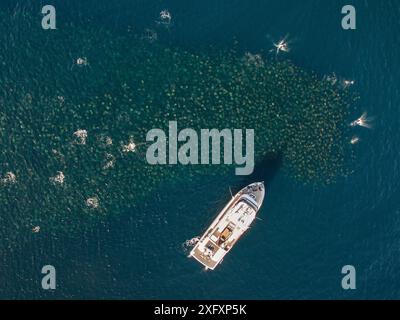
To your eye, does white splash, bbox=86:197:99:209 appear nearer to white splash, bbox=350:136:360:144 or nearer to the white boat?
the white boat

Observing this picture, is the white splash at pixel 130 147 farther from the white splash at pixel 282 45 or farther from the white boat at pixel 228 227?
the white splash at pixel 282 45

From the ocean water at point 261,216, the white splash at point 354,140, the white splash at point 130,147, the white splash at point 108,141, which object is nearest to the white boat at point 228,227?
the ocean water at point 261,216

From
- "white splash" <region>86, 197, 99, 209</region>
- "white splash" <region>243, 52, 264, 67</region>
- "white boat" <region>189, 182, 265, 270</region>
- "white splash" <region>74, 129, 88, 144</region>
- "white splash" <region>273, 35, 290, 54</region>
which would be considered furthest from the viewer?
"white splash" <region>86, 197, 99, 209</region>

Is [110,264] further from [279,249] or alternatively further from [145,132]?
[279,249]

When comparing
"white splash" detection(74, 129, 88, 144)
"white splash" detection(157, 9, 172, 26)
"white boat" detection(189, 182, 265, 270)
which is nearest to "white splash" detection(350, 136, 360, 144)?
"white boat" detection(189, 182, 265, 270)

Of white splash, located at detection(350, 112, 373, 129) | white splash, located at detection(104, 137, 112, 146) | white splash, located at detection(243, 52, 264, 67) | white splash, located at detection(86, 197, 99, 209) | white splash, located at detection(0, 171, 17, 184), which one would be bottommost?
white splash, located at detection(86, 197, 99, 209)
